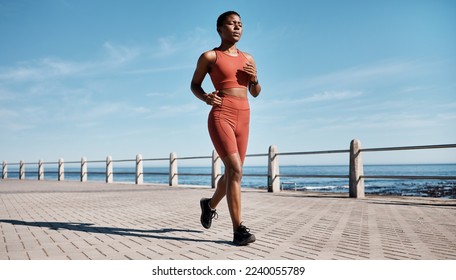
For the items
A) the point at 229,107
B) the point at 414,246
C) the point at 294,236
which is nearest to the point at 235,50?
the point at 229,107

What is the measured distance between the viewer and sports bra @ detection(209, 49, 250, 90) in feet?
11.8

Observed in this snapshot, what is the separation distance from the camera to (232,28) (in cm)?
363

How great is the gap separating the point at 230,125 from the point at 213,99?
11.3 inches

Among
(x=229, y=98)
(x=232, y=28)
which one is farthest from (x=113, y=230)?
(x=232, y=28)

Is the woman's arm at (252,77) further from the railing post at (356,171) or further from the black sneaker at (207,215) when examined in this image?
the railing post at (356,171)

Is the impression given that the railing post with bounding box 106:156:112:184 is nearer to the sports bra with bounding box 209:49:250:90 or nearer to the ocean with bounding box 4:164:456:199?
the ocean with bounding box 4:164:456:199

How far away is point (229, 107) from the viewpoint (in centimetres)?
357

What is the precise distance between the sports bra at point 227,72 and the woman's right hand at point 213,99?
0.44 feet

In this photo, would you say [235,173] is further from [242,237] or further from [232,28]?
[232,28]

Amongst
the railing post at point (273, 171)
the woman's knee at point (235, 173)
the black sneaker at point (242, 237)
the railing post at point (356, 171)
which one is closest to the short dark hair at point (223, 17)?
the woman's knee at point (235, 173)

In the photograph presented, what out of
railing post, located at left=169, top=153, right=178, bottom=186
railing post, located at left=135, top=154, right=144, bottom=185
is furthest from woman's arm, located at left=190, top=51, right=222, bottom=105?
railing post, located at left=135, top=154, right=144, bottom=185
